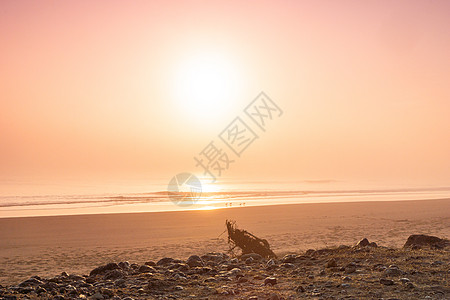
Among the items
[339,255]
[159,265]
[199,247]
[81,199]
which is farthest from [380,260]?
[81,199]

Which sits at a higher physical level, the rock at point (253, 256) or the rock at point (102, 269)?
the rock at point (102, 269)

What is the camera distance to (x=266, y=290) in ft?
30.6

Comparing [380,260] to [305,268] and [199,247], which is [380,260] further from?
[199,247]

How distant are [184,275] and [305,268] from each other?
3.38 m

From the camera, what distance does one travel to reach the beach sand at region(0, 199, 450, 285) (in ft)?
57.0

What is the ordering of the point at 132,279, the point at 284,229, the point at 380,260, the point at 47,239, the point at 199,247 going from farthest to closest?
the point at 284,229, the point at 47,239, the point at 199,247, the point at 380,260, the point at 132,279

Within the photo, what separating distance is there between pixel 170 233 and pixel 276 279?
1386cm

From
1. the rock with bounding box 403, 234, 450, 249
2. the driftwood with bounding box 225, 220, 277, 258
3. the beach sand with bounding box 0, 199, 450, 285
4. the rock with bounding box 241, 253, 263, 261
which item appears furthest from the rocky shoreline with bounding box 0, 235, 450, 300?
the beach sand with bounding box 0, 199, 450, 285

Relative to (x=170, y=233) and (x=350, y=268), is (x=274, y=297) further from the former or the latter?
(x=170, y=233)

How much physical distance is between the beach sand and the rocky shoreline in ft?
16.2

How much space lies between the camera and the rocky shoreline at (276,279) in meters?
8.66

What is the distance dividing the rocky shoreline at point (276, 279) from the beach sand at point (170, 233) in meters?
4.95

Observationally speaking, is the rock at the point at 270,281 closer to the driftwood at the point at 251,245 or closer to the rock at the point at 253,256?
the rock at the point at 253,256

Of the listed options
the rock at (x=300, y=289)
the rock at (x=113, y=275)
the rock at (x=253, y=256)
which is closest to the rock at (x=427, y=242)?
the rock at (x=253, y=256)
